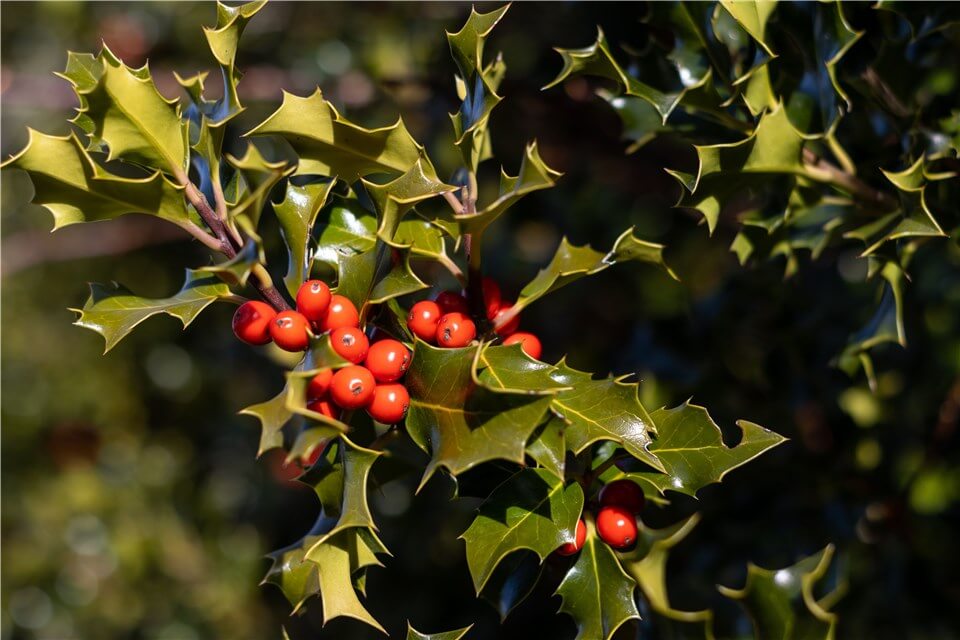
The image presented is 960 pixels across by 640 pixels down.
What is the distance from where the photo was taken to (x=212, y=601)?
10.8 ft

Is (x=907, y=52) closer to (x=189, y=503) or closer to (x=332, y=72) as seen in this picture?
(x=332, y=72)

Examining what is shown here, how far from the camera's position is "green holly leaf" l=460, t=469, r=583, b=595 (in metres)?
1.07

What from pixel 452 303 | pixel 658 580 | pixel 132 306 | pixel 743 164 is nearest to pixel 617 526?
pixel 658 580

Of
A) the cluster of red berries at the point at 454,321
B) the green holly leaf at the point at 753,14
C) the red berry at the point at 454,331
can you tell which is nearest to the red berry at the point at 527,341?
the cluster of red berries at the point at 454,321

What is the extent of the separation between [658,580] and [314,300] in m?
0.70

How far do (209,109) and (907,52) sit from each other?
1.20 metres

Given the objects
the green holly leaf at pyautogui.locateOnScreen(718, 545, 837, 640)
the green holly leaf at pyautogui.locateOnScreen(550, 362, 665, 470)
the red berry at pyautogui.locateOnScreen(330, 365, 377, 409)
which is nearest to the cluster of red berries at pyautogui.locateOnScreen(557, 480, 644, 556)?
the green holly leaf at pyautogui.locateOnScreen(550, 362, 665, 470)

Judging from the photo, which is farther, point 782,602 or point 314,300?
point 782,602

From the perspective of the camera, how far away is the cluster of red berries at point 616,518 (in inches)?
44.7

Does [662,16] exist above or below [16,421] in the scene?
above

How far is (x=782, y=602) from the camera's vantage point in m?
1.26

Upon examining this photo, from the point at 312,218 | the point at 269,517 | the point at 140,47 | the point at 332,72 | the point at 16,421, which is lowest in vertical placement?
the point at 16,421

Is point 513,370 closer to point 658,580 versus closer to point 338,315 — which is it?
point 338,315

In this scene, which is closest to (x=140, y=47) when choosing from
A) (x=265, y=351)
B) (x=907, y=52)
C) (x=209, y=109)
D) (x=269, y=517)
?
(x=265, y=351)
